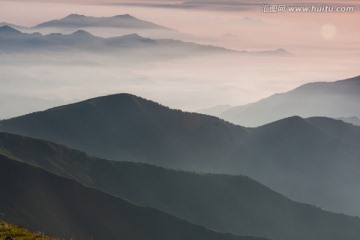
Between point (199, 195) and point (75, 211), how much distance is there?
153ft

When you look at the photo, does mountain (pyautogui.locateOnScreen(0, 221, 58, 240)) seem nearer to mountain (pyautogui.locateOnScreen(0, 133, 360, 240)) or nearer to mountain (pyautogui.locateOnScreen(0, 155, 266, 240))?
mountain (pyautogui.locateOnScreen(0, 155, 266, 240))

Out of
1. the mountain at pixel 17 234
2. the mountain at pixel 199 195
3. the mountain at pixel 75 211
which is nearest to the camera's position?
the mountain at pixel 17 234

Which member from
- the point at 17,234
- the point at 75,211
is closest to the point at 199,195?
the point at 75,211

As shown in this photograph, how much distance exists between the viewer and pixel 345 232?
15412 centimetres

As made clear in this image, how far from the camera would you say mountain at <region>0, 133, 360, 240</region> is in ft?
436

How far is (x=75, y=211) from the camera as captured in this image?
10788cm

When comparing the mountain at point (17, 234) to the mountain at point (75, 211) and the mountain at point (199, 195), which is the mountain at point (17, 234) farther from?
the mountain at point (199, 195)

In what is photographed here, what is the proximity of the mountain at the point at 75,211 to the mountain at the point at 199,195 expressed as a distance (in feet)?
47.4

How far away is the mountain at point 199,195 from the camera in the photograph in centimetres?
13275

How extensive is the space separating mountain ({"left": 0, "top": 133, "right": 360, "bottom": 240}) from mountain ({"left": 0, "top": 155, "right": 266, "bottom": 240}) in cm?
1443

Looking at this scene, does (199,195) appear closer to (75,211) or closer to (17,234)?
(75,211)

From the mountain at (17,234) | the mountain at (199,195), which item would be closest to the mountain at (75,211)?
the mountain at (199,195)

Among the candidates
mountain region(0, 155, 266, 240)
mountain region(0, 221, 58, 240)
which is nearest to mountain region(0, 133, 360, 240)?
mountain region(0, 155, 266, 240)

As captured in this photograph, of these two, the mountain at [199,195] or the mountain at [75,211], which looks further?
the mountain at [199,195]
